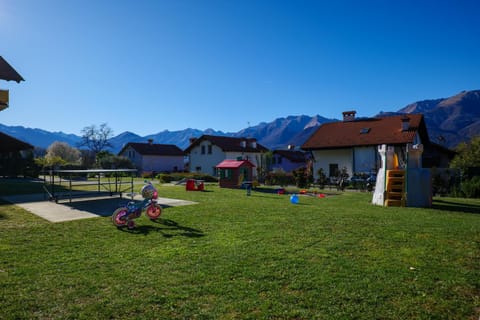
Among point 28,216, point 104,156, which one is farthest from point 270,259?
point 104,156

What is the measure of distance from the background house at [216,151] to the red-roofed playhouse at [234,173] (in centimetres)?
1533

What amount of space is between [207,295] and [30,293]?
7.30 feet

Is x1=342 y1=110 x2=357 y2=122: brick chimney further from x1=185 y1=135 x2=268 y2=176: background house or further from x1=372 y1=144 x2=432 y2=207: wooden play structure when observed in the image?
x1=372 y1=144 x2=432 y2=207: wooden play structure

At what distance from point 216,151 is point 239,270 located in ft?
115

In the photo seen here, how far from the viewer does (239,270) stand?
179 inches

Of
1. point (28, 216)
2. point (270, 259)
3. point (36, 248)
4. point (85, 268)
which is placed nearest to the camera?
point (85, 268)

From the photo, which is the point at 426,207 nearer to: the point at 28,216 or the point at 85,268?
the point at 85,268

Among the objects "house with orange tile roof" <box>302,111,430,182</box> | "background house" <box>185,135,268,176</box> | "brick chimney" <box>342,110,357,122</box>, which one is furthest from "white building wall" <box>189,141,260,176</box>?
"brick chimney" <box>342,110,357,122</box>

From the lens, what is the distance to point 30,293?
3764 millimetres

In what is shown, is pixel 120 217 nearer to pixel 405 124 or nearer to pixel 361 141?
pixel 361 141

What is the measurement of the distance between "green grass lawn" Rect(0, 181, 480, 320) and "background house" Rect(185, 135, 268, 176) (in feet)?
101

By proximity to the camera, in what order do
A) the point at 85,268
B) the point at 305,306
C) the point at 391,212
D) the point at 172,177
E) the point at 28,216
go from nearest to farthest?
the point at 305,306 < the point at 85,268 < the point at 28,216 < the point at 391,212 < the point at 172,177

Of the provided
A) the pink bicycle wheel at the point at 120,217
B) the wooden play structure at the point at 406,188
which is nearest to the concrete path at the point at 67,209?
the pink bicycle wheel at the point at 120,217

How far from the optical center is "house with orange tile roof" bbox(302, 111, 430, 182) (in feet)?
80.8
